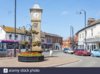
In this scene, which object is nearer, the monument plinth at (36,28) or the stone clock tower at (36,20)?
the monument plinth at (36,28)

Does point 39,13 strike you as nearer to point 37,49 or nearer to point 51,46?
point 37,49

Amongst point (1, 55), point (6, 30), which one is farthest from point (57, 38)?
point (1, 55)

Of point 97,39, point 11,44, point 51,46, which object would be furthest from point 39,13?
point 51,46

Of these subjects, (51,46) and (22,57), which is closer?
(22,57)

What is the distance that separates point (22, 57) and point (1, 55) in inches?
595

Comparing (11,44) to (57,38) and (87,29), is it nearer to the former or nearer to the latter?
(87,29)

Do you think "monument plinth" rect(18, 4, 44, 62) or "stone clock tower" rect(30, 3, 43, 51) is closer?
"monument plinth" rect(18, 4, 44, 62)

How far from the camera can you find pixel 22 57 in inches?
1233

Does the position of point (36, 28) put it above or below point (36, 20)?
below

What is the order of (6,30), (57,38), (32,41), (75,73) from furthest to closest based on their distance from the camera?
1. (57,38)
2. (6,30)
3. (32,41)
4. (75,73)

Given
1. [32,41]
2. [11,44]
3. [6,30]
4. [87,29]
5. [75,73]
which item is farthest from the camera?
[6,30]

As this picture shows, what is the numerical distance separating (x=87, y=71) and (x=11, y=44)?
49.0 m

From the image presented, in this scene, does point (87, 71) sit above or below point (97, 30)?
below

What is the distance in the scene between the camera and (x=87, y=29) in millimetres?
75562
